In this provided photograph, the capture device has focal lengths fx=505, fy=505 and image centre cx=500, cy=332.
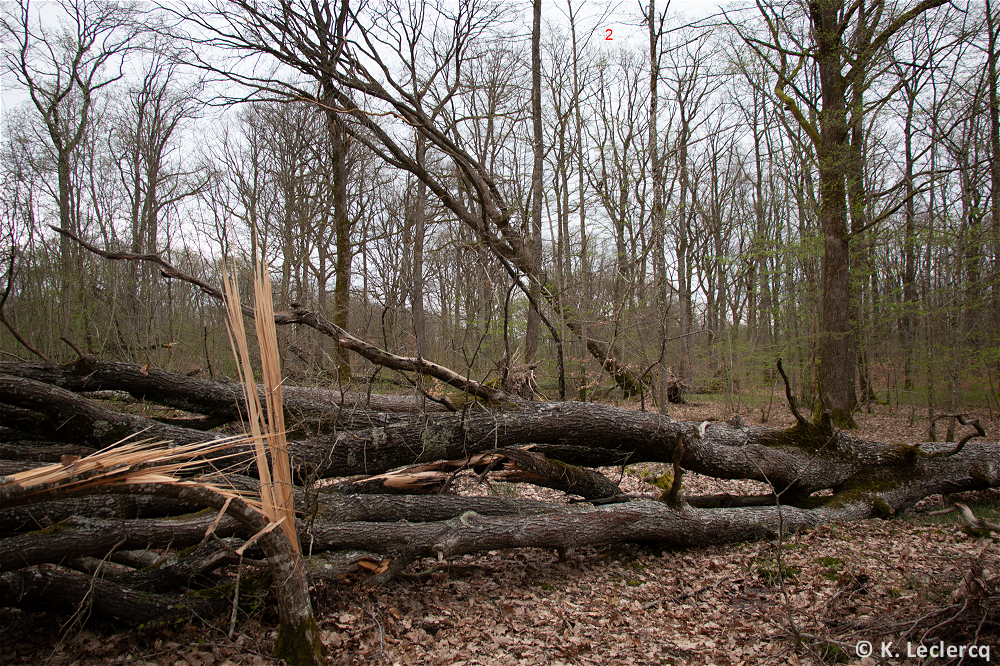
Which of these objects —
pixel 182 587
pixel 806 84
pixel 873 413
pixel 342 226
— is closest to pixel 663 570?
pixel 182 587

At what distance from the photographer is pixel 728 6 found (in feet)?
30.9

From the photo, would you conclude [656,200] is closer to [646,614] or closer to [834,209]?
[834,209]

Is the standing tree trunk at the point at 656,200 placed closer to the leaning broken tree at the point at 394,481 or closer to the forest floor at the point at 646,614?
the leaning broken tree at the point at 394,481

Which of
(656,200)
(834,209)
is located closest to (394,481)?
(656,200)

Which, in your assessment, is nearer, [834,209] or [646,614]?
[646,614]

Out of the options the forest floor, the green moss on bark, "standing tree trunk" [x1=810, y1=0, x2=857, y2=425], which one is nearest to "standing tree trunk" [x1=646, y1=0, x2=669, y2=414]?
"standing tree trunk" [x1=810, y1=0, x2=857, y2=425]

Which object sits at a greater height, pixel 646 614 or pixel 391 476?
pixel 391 476

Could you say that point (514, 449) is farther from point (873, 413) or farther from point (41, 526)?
point (873, 413)

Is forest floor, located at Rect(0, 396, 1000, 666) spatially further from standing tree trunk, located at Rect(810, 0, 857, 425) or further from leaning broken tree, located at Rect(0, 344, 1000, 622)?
standing tree trunk, located at Rect(810, 0, 857, 425)

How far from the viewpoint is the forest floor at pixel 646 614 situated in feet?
8.91

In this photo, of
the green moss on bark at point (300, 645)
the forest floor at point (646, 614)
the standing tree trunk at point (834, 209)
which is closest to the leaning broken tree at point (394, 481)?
the forest floor at point (646, 614)

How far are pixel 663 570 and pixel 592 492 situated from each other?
922mm

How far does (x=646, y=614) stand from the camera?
3566mm

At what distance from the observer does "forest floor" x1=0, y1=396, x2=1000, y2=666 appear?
271 cm
